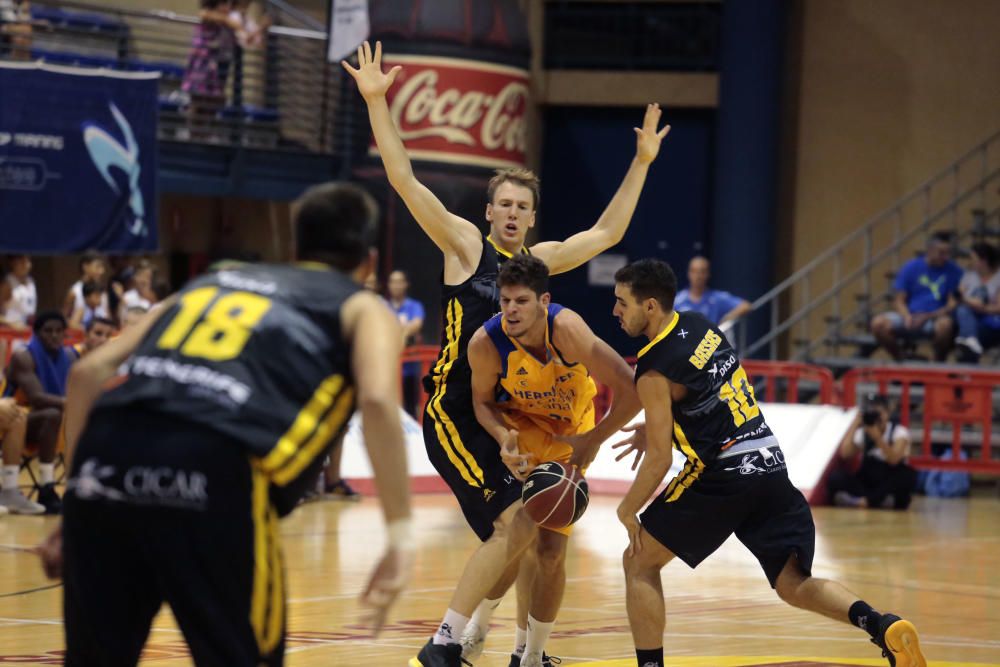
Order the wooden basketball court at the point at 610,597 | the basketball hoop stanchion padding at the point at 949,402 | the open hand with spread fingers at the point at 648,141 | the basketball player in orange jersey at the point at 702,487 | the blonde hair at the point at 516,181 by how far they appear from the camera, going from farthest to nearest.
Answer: the basketball hoop stanchion padding at the point at 949,402
the open hand with spread fingers at the point at 648,141
the wooden basketball court at the point at 610,597
the blonde hair at the point at 516,181
the basketball player in orange jersey at the point at 702,487

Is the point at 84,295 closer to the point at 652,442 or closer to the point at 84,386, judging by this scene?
the point at 652,442

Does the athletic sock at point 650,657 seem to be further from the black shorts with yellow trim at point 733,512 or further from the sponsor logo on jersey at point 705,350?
the sponsor logo on jersey at point 705,350

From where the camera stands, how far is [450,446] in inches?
264

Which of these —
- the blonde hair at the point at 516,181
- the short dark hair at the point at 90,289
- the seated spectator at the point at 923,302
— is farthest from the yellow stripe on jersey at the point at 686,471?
the seated spectator at the point at 923,302

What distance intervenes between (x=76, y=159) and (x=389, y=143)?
34.9ft

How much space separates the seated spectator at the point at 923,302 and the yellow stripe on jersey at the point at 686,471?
11.3 m

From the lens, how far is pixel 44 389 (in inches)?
479

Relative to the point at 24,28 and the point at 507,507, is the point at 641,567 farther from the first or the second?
the point at 24,28

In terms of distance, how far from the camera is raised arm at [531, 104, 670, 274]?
726cm

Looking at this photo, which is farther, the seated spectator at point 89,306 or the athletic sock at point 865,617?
the seated spectator at point 89,306

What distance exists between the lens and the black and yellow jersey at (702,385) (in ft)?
20.6

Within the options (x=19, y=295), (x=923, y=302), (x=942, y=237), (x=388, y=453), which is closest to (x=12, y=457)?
(x=19, y=295)

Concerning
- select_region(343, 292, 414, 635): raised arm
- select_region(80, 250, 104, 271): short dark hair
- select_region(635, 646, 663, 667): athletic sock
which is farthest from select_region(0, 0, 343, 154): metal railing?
select_region(343, 292, 414, 635): raised arm

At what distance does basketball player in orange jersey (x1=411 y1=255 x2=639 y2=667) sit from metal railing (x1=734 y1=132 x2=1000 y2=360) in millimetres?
12607
